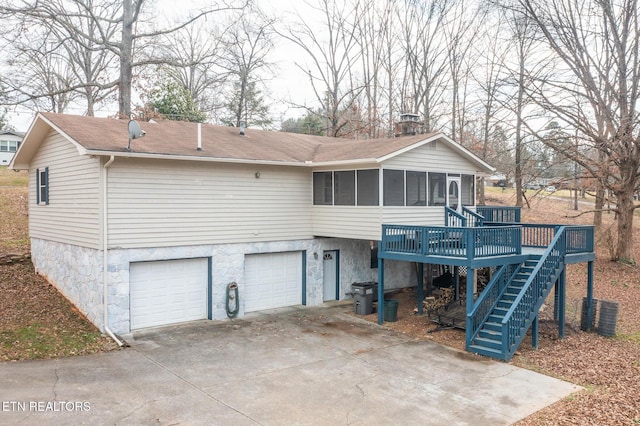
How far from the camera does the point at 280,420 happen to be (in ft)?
24.9

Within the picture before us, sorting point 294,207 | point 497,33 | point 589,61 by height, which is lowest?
point 294,207

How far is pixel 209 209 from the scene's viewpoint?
13.7 meters

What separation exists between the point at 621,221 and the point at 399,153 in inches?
558

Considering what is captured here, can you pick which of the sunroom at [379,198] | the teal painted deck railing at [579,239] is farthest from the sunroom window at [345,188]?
the teal painted deck railing at [579,239]

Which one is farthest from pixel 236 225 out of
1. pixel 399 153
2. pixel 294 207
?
pixel 399 153

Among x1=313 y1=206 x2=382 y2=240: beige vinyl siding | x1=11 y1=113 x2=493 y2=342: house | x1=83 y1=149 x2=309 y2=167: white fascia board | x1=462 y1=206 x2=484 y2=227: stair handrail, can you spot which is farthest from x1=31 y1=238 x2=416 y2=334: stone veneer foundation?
x1=462 y1=206 x2=484 y2=227: stair handrail

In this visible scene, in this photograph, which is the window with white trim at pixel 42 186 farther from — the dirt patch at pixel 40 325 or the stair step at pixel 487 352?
the stair step at pixel 487 352

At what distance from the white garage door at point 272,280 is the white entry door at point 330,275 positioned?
1.01m

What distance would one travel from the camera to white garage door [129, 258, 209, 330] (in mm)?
12609

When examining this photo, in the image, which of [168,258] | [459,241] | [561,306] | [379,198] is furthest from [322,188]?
[561,306]

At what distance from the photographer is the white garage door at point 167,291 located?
12.6 metres

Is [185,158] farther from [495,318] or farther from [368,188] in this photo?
[495,318]

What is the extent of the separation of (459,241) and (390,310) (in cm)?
311

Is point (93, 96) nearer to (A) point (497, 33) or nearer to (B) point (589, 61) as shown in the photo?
(A) point (497, 33)
